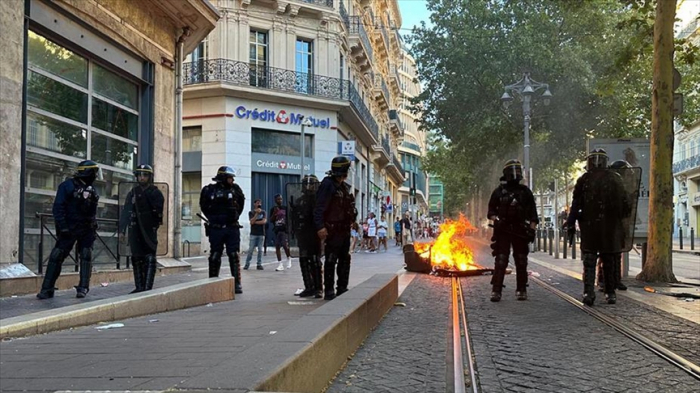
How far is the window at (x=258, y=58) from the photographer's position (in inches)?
1070

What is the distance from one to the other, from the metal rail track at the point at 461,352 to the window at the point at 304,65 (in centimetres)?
2111

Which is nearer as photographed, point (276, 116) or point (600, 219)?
point (600, 219)

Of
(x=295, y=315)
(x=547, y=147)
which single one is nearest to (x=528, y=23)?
(x=547, y=147)

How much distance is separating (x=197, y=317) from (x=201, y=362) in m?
2.61

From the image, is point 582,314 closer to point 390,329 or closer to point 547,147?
point 390,329

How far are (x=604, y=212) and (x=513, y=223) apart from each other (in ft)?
3.91

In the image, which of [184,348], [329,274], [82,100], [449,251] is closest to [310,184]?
[329,274]

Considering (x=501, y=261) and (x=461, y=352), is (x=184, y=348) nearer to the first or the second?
(x=461, y=352)

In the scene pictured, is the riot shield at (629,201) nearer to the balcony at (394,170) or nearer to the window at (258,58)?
the window at (258,58)

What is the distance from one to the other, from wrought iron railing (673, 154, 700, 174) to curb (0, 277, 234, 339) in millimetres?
50467

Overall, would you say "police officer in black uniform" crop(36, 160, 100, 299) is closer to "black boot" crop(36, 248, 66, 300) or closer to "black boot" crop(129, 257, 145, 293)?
"black boot" crop(36, 248, 66, 300)

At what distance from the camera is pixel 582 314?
745 cm

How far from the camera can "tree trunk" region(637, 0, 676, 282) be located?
11.2 metres

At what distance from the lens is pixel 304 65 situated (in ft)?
94.4
